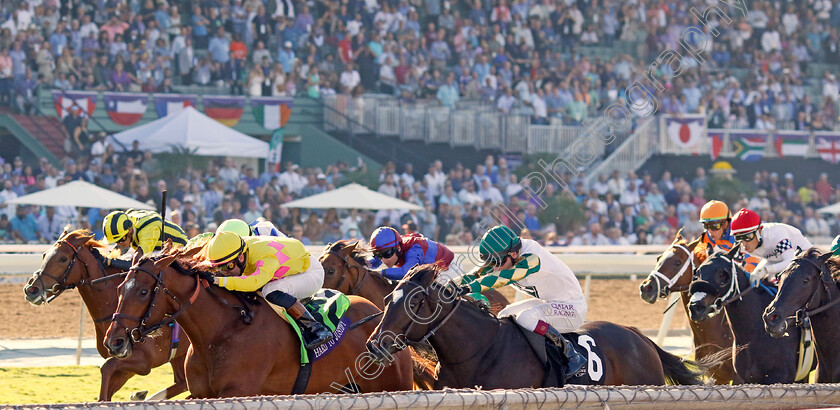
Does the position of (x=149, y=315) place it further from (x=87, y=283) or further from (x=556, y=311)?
(x=556, y=311)

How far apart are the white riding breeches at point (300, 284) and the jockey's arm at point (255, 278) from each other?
4.1 inches

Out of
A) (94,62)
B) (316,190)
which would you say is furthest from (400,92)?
(94,62)

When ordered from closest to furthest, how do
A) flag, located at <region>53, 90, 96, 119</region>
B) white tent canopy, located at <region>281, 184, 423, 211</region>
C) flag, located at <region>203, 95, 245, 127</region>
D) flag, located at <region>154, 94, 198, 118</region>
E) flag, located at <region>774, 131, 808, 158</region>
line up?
white tent canopy, located at <region>281, 184, 423, 211</region> → flag, located at <region>53, 90, 96, 119</region> → flag, located at <region>154, 94, 198, 118</region> → flag, located at <region>203, 95, 245, 127</region> → flag, located at <region>774, 131, 808, 158</region>

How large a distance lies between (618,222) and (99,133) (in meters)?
7.53

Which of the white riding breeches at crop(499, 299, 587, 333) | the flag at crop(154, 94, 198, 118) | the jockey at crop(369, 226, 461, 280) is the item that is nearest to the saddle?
the white riding breeches at crop(499, 299, 587, 333)

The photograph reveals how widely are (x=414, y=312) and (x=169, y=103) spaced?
12.4m

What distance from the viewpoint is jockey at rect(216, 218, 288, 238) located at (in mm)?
6255

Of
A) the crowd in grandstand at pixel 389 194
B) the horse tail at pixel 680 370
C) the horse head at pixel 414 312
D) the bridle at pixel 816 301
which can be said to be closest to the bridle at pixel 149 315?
the horse head at pixel 414 312

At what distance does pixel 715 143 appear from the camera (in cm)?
1927

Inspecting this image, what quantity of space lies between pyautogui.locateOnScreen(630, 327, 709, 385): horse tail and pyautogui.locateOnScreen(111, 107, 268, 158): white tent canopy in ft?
35.4

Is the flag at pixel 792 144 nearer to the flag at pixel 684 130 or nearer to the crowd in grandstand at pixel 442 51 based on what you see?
the crowd in grandstand at pixel 442 51

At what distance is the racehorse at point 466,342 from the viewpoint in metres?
4.44

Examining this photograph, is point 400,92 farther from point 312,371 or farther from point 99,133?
point 312,371

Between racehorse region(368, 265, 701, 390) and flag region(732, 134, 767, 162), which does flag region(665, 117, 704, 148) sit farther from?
racehorse region(368, 265, 701, 390)
